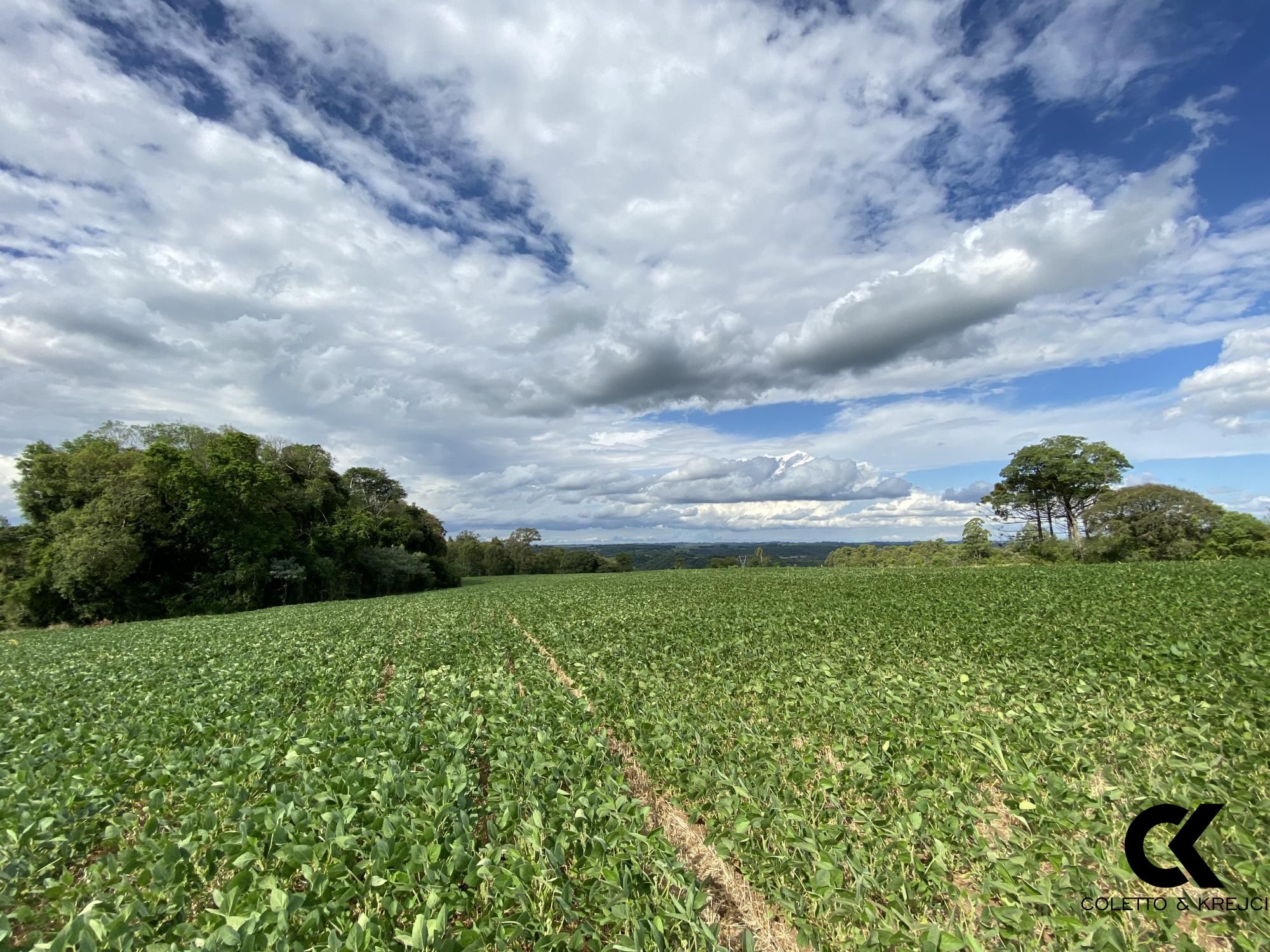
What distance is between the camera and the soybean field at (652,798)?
10.9 ft

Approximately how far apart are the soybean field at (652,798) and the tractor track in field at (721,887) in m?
0.03

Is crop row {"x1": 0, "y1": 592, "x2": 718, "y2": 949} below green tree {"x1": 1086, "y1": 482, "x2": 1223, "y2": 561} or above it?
below

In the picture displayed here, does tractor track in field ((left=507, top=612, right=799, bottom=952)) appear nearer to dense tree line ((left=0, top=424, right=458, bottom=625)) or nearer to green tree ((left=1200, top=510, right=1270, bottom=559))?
dense tree line ((left=0, top=424, right=458, bottom=625))

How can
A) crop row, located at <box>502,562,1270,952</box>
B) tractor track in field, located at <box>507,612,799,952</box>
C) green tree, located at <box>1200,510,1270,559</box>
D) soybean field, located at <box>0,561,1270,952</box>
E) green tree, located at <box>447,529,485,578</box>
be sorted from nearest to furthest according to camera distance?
soybean field, located at <box>0,561,1270,952</box>
crop row, located at <box>502,562,1270,952</box>
tractor track in field, located at <box>507,612,799,952</box>
green tree, located at <box>1200,510,1270,559</box>
green tree, located at <box>447,529,485,578</box>

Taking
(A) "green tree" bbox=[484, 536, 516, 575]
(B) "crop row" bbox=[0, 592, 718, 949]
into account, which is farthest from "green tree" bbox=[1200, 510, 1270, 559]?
(A) "green tree" bbox=[484, 536, 516, 575]

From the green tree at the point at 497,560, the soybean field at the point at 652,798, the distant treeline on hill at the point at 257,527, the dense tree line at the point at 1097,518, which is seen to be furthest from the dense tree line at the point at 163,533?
the dense tree line at the point at 1097,518

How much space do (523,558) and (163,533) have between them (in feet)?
231

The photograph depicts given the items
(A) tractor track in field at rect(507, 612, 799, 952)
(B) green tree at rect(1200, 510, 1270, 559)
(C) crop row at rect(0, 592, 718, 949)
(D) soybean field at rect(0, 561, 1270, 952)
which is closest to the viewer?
(C) crop row at rect(0, 592, 718, 949)

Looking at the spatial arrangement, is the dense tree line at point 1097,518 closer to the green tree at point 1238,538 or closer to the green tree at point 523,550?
the green tree at point 1238,538

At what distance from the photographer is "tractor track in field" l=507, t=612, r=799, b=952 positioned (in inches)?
155

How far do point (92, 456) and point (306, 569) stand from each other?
1512cm

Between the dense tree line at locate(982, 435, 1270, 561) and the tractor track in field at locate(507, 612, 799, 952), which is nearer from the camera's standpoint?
the tractor track in field at locate(507, 612, 799, 952)

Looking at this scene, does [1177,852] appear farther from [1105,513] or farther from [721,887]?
[1105,513]

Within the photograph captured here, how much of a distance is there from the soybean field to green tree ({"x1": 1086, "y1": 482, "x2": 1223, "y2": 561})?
47470 millimetres
